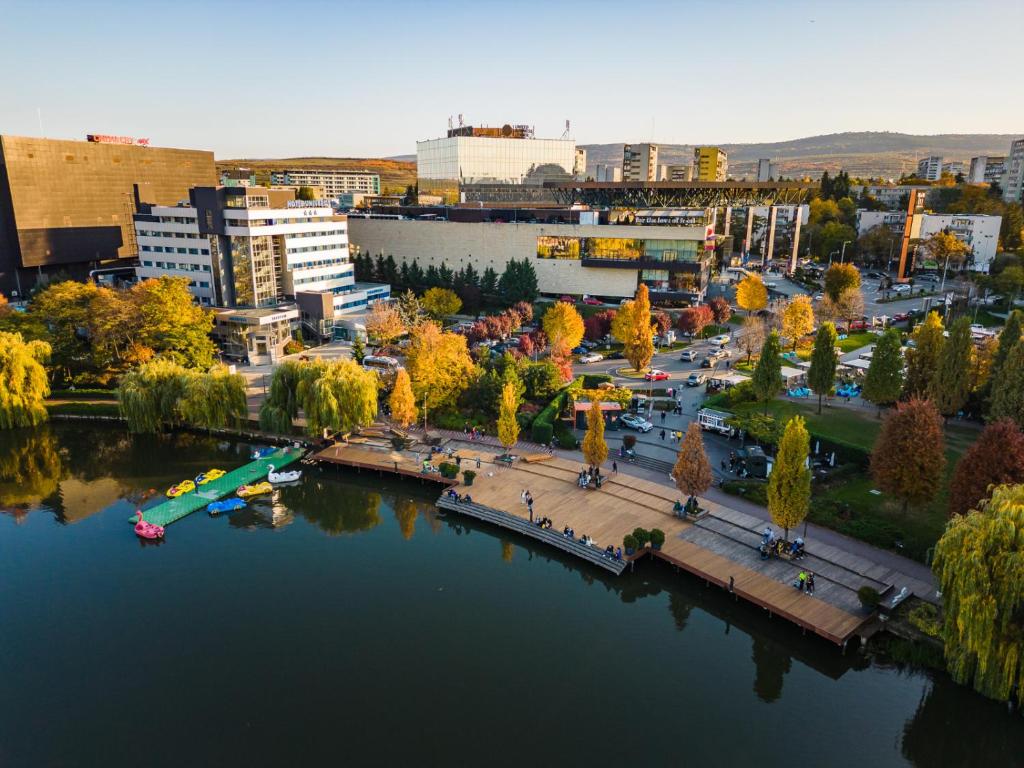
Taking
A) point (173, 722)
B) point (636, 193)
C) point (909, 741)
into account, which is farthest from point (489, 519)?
point (636, 193)

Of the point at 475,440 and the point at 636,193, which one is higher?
the point at 636,193

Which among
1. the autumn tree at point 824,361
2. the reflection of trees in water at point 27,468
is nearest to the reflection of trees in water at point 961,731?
the autumn tree at point 824,361

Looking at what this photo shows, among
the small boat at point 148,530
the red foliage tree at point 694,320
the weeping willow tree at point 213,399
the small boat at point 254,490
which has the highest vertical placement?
the red foliage tree at point 694,320

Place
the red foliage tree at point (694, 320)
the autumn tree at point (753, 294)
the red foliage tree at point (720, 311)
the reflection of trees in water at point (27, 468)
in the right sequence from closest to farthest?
the reflection of trees in water at point (27, 468), the red foliage tree at point (694, 320), the red foliage tree at point (720, 311), the autumn tree at point (753, 294)

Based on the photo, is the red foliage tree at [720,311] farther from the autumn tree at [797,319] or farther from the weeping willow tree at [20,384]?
the weeping willow tree at [20,384]

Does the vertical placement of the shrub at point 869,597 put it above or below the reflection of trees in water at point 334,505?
above

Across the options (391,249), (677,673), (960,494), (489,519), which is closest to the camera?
(677,673)

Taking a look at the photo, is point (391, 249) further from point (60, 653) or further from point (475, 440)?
point (60, 653)
